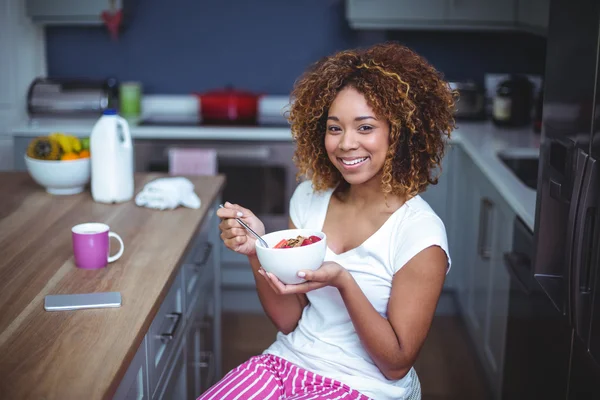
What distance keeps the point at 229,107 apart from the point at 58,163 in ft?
5.24

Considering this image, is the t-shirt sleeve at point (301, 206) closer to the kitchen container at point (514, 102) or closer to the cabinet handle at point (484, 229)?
the cabinet handle at point (484, 229)

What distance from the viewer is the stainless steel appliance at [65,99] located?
3.78m

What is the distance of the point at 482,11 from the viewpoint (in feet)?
11.9

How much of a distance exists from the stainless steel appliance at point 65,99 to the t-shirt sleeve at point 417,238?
8.54 feet

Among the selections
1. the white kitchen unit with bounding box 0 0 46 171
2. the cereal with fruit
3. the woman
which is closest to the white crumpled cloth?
the woman

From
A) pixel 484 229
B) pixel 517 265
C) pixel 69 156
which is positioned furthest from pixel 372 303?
pixel 484 229

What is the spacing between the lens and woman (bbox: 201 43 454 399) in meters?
1.46

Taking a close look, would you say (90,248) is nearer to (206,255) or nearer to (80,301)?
(80,301)

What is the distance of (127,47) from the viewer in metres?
4.07

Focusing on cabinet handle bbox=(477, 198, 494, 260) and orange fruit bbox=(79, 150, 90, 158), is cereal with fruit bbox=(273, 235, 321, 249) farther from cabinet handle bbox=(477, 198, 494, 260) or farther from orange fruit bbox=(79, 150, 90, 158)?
cabinet handle bbox=(477, 198, 494, 260)

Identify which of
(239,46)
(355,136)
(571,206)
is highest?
(239,46)

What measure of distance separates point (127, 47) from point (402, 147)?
2.82 metres

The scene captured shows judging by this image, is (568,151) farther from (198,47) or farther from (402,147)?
(198,47)

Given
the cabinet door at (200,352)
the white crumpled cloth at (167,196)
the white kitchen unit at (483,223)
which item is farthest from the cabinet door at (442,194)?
the white crumpled cloth at (167,196)
